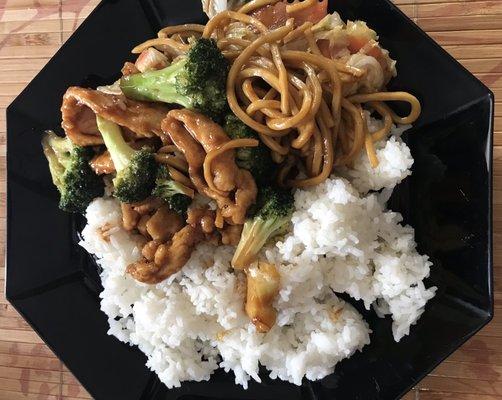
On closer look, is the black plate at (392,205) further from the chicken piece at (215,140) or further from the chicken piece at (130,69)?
the chicken piece at (215,140)

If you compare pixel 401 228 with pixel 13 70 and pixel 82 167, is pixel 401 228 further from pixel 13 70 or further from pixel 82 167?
pixel 13 70

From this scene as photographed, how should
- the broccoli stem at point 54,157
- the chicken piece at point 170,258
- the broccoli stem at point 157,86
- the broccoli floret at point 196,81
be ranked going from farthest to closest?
1. the broccoli stem at point 54,157
2. the chicken piece at point 170,258
3. the broccoli stem at point 157,86
4. the broccoli floret at point 196,81

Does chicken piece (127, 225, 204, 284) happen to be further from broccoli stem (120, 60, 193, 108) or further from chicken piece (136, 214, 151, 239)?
broccoli stem (120, 60, 193, 108)

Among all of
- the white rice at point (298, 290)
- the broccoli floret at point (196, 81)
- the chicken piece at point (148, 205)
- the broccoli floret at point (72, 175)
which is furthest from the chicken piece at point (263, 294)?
the broccoli floret at point (72, 175)

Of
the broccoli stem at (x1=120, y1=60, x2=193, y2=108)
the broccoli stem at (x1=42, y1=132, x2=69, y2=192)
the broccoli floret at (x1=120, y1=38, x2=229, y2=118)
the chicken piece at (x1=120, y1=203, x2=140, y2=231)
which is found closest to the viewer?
the broccoli floret at (x1=120, y1=38, x2=229, y2=118)

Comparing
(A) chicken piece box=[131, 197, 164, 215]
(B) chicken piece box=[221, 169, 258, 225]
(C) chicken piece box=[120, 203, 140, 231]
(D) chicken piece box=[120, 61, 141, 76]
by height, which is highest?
(D) chicken piece box=[120, 61, 141, 76]

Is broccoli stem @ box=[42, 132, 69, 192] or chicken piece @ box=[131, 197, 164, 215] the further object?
broccoli stem @ box=[42, 132, 69, 192]

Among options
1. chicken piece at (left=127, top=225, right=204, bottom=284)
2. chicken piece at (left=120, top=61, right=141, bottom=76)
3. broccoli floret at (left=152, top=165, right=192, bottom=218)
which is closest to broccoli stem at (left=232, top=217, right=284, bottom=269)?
chicken piece at (left=127, top=225, right=204, bottom=284)
